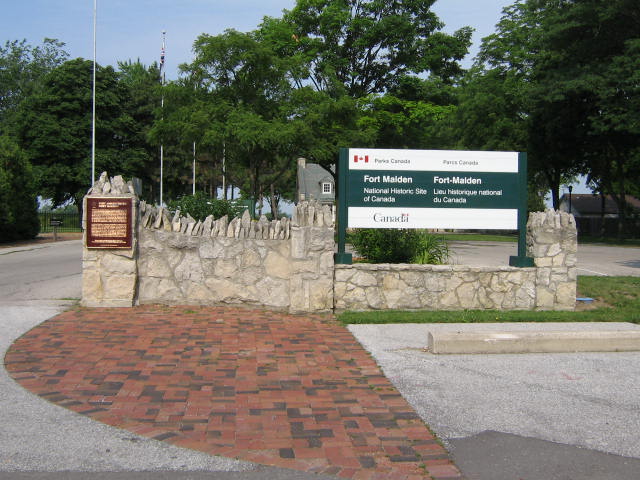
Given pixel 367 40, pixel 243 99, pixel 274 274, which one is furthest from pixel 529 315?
pixel 367 40

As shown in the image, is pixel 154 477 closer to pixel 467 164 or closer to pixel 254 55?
pixel 467 164

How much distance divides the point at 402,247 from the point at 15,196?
20625mm

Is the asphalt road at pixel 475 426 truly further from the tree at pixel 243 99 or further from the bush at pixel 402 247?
the tree at pixel 243 99

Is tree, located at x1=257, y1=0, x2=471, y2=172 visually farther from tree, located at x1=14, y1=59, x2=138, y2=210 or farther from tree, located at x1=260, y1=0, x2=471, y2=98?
tree, located at x1=14, y1=59, x2=138, y2=210

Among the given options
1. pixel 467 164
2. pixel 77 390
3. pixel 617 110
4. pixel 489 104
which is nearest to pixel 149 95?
pixel 489 104

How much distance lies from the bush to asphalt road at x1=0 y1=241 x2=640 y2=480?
14.2 ft

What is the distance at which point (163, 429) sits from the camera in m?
4.49

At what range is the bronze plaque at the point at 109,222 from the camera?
30.1 feet

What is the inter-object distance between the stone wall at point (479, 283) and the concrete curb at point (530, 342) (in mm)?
2341

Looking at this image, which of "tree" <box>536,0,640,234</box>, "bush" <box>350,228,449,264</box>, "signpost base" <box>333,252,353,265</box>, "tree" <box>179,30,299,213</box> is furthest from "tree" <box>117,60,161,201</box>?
"signpost base" <box>333,252,353,265</box>

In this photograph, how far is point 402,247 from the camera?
38.8ft

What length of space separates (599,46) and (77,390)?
104 ft

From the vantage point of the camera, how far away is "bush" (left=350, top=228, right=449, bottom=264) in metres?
11.5

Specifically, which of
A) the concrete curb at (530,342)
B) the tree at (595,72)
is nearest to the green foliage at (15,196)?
the concrete curb at (530,342)
